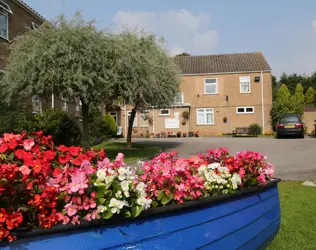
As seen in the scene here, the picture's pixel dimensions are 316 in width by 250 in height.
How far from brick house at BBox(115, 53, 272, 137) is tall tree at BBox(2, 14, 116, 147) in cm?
2073

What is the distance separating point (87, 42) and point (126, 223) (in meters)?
9.76

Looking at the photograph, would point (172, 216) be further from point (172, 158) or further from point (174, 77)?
point (174, 77)

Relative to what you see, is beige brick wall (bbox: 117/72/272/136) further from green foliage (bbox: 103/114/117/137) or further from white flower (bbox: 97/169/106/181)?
white flower (bbox: 97/169/106/181)

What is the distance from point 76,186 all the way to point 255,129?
94.0ft

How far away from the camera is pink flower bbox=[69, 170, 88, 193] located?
2.04 metres

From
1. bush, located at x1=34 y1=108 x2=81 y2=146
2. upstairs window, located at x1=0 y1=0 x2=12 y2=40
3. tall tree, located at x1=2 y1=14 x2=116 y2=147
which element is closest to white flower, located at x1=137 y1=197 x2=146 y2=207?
tall tree, located at x1=2 y1=14 x2=116 y2=147

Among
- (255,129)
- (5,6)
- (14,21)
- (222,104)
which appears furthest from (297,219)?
(222,104)

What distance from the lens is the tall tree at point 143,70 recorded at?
12.0m

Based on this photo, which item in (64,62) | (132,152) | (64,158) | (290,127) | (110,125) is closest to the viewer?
(64,158)

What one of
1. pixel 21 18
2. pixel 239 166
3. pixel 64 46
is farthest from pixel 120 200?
pixel 21 18

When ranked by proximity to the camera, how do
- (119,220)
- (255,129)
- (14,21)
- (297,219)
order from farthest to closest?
(255,129), (14,21), (297,219), (119,220)

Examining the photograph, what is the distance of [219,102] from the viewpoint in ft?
109

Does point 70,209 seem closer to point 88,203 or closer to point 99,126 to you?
point 88,203

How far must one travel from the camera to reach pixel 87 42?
1111 cm
